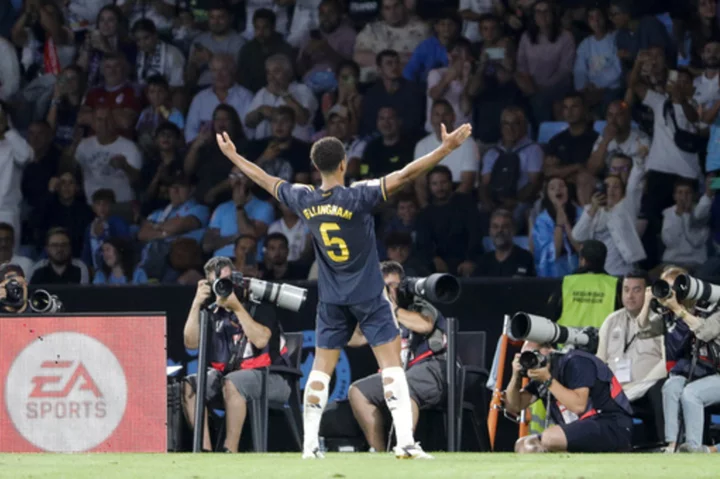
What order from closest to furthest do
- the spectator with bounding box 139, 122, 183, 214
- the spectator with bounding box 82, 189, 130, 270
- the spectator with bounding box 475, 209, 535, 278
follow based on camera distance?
1. the spectator with bounding box 475, 209, 535, 278
2. the spectator with bounding box 82, 189, 130, 270
3. the spectator with bounding box 139, 122, 183, 214

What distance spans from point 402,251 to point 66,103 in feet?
15.3

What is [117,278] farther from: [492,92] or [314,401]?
[314,401]

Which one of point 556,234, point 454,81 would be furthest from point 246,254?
point 556,234

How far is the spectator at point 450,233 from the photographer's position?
1369 cm

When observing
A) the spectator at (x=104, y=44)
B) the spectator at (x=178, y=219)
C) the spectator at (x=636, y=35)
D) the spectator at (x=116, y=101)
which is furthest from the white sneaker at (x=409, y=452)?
the spectator at (x=104, y=44)

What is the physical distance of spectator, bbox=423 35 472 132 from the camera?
14727mm

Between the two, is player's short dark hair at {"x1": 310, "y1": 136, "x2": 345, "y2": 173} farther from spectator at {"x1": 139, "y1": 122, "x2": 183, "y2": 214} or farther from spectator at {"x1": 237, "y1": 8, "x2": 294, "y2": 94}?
spectator at {"x1": 237, "y1": 8, "x2": 294, "y2": 94}

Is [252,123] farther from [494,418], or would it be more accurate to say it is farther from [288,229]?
[494,418]

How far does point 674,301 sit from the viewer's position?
35.1 ft

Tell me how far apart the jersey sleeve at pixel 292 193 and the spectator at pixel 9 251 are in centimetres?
680

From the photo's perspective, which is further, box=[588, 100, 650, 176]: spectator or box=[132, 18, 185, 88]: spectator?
box=[132, 18, 185, 88]: spectator

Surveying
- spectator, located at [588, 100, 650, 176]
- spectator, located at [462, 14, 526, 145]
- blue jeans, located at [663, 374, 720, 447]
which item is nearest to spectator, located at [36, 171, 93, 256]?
spectator, located at [462, 14, 526, 145]

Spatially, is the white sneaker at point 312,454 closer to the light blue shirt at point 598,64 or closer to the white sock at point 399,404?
the white sock at point 399,404

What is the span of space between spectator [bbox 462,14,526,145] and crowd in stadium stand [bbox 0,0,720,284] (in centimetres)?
2
